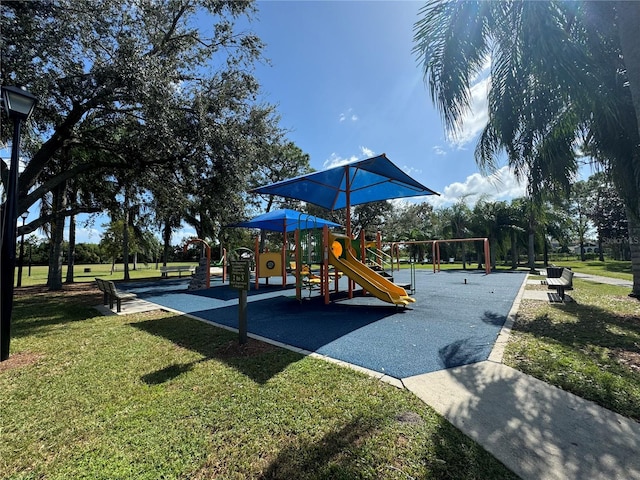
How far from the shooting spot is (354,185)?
1061 centimetres

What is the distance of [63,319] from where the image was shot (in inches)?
285

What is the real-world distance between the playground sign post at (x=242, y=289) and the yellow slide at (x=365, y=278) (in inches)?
144

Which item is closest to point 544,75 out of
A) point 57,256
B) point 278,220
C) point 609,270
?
point 278,220

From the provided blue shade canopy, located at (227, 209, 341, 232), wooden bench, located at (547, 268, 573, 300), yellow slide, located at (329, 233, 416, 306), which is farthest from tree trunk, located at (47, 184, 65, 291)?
wooden bench, located at (547, 268, 573, 300)

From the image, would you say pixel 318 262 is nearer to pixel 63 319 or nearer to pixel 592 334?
pixel 592 334

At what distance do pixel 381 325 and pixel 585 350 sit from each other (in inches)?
126

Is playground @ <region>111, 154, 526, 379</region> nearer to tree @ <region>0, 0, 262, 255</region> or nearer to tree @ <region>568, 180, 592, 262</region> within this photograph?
tree @ <region>0, 0, 262, 255</region>

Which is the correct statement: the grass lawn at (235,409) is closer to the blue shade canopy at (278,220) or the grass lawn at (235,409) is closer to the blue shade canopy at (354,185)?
the blue shade canopy at (354,185)

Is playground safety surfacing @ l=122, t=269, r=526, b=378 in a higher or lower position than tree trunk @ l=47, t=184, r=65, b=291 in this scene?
lower

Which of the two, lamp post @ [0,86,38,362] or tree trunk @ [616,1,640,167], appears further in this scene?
lamp post @ [0,86,38,362]

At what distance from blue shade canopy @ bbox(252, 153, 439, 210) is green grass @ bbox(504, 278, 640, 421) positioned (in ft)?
15.7

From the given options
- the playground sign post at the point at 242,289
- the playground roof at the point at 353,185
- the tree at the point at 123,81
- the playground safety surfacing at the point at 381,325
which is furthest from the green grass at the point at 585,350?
the tree at the point at 123,81

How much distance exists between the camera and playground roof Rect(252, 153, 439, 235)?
8.36 m

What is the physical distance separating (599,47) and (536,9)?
1772 millimetres
